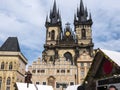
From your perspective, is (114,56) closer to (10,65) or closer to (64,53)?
(10,65)

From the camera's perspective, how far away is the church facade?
51500 millimetres

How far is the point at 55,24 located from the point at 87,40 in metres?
10.4

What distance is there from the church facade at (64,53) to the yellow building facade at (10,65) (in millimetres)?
3221

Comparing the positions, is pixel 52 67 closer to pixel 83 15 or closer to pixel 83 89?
pixel 83 15

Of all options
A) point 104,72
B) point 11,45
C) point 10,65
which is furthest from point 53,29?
point 104,72

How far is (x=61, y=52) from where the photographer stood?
199ft

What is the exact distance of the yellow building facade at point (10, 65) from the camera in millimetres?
48094

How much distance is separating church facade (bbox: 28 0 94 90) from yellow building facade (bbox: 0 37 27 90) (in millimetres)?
3221

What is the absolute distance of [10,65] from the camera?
49.4 metres

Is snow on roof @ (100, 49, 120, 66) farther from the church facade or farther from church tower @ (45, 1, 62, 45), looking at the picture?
church tower @ (45, 1, 62, 45)

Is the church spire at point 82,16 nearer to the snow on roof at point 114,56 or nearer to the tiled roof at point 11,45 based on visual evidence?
the tiled roof at point 11,45

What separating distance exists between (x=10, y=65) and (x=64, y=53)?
16.2 metres

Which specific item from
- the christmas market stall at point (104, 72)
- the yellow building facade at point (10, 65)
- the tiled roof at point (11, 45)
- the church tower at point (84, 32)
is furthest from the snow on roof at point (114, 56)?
the church tower at point (84, 32)

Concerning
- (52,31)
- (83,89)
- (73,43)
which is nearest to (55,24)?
(52,31)
